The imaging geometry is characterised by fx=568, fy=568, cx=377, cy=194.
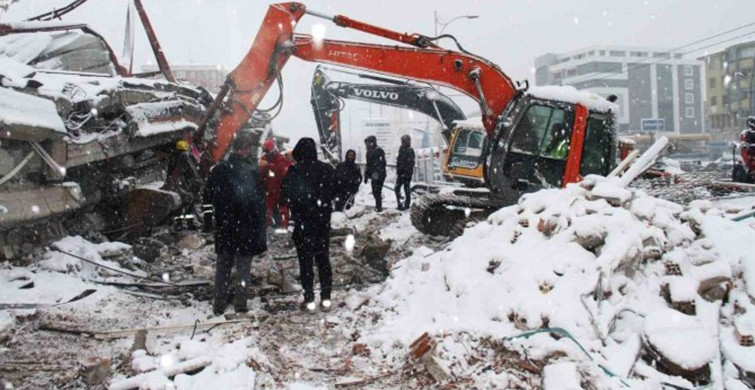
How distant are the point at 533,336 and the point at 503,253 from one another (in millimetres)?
1124

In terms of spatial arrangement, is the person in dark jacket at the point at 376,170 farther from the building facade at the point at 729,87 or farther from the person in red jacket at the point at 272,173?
the building facade at the point at 729,87

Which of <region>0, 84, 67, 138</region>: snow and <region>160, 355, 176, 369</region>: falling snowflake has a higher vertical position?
<region>0, 84, 67, 138</region>: snow

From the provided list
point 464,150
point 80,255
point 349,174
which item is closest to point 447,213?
point 349,174

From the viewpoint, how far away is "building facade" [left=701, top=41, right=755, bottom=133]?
55.2 meters

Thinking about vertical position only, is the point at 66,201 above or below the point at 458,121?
below

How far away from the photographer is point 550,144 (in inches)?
303

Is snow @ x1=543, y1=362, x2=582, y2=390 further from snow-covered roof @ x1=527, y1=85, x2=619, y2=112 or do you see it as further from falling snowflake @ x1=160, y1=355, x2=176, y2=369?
snow-covered roof @ x1=527, y1=85, x2=619, y2=112

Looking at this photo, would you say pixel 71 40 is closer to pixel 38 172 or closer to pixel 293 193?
pixel 38 172

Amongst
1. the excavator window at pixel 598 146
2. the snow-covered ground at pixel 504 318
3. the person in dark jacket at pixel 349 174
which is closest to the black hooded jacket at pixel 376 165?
the person in dark jacket at pixel 349 174

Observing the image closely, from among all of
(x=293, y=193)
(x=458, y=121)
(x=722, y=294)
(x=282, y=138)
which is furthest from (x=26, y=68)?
(x=282, y=138)

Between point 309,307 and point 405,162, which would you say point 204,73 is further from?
point 309,307

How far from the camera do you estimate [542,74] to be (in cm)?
7925

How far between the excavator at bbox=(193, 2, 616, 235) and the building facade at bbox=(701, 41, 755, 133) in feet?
177

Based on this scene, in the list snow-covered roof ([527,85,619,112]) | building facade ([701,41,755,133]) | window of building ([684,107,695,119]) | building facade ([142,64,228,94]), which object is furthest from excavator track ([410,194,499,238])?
window of building ([684,107,695,119])
